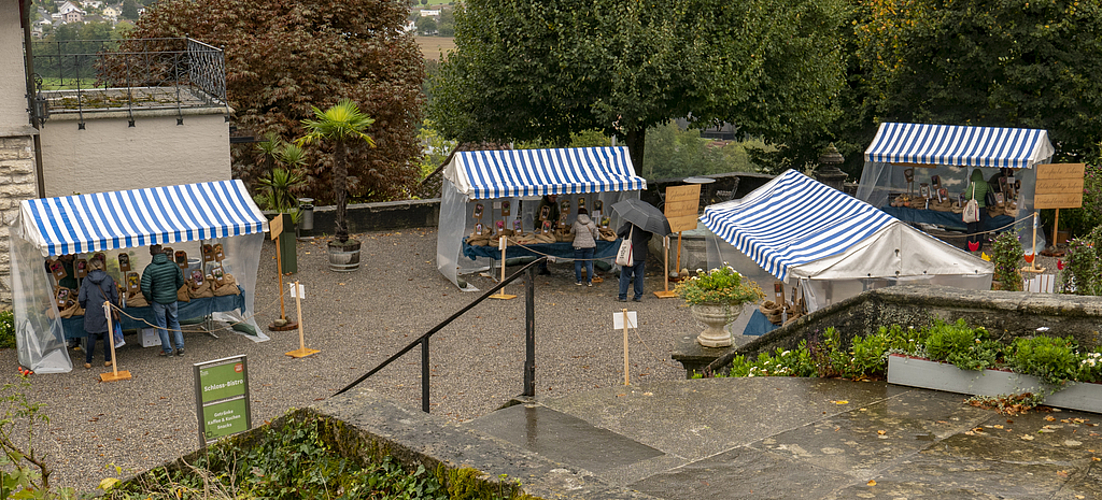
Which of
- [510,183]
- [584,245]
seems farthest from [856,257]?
[510,183]

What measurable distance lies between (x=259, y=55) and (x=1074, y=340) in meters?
20.7

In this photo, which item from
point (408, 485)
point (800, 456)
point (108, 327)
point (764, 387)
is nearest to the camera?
point (408, 485)

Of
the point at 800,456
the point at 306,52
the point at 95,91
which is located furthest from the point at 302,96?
the point at 800,456

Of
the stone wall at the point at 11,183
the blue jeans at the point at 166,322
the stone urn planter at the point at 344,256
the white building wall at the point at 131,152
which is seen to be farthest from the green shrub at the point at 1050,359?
the white building wall at the point at 131,152

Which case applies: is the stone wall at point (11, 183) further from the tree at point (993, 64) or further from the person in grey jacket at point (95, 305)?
the tree at point (993, 64)

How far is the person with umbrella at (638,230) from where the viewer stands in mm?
15992

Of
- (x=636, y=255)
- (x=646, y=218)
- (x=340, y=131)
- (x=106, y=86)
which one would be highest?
(x=106, y=86)

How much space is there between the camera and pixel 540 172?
18.3 metres

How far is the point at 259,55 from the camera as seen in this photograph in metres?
24.4

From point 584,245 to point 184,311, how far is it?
671 centimetres

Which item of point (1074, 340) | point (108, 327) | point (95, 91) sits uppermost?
point (95, 91)

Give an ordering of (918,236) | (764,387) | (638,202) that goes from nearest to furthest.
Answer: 1. (764,387)
2. (918,236)
3. (638,202)

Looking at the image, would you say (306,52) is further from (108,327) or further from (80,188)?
(108,327)

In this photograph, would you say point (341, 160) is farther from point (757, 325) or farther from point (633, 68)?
point (757, 325)
